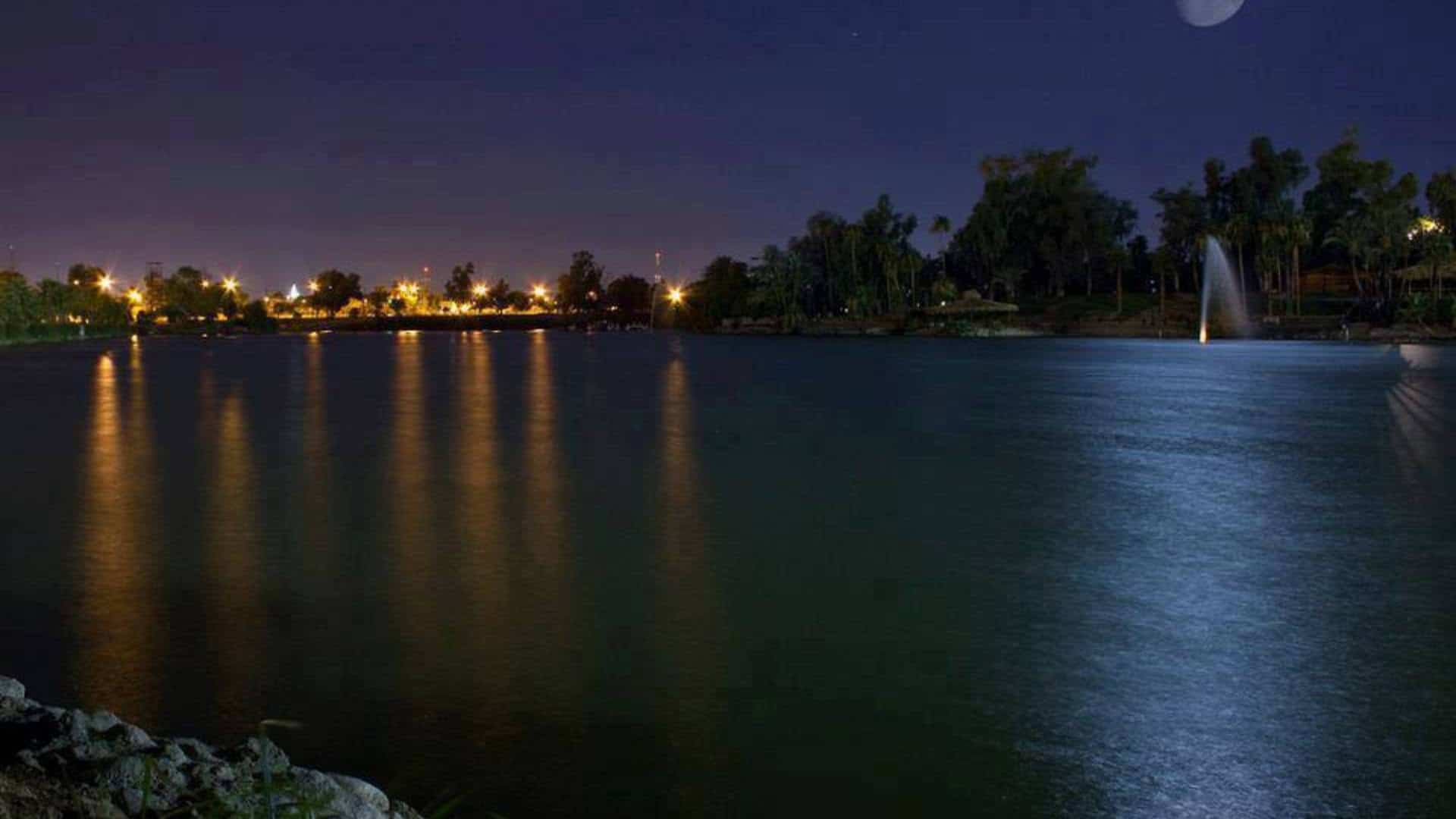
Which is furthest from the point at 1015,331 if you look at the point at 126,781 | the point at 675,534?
the point at 126,781

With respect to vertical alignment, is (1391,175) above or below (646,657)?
above

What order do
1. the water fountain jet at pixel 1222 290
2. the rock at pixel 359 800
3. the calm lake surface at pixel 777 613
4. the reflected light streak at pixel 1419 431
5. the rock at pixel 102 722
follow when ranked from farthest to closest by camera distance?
the water fountain jet at pixel 1222 290
the reflected light streak at pixel 1419 431
the calm lake surface at pixel 777 613
the rock at pixel 102 722
the rock at pixel 359 800

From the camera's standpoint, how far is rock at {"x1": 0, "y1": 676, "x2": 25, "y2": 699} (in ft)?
20.7

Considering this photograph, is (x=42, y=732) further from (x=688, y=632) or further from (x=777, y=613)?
(x=777, y=613)

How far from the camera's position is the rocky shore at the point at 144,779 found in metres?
4.46

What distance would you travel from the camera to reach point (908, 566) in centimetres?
1112

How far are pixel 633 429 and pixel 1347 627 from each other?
56.0ft

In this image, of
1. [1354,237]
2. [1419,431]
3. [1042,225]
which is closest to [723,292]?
[1042,225]

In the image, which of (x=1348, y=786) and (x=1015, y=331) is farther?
(x=1015, y=331)

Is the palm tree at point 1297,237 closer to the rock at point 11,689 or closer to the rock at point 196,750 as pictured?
the rock at point 11,689

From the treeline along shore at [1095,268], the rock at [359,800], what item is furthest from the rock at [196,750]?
the treeline along shore at [1095,268]

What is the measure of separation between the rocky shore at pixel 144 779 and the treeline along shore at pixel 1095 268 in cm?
8536

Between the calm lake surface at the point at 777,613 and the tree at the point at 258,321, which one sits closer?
the calm lake surface at the point at 777,613

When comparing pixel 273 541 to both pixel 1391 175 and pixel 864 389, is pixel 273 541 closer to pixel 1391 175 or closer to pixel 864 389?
pixel 864 389
